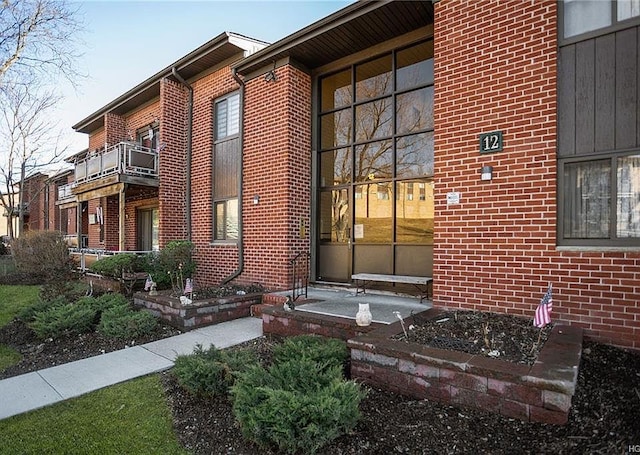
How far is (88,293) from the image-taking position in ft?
27.4

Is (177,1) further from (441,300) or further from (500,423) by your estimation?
(500,423)

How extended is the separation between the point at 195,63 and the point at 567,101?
8.36 metres

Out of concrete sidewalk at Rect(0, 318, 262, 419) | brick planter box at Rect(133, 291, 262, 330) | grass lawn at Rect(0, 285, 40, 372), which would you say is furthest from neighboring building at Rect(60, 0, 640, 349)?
grass lawn at Rect(0, 285, 40, 372)

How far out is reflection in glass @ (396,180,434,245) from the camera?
6.39 metres

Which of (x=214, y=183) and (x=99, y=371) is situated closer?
(x=99, y=371)

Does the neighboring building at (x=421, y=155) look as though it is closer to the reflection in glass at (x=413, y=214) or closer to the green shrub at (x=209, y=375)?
Answer: the reflection in glass at (x=413, y=214)

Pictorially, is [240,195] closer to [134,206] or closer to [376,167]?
[376,167]

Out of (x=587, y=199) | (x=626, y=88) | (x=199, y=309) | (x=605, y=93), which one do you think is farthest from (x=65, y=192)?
(x=626, y=88)

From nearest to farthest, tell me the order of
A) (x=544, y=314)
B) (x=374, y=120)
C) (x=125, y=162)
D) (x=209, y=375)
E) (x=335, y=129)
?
(x=544, y=314)
(x=209, y=375)
(x=374, y=120)
(x=335, y=129)
(x=125, y=162)

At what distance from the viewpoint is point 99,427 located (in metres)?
3.05

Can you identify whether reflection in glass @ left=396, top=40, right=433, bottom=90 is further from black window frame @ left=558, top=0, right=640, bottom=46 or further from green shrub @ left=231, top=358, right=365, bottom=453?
green shrub @ left=231, top=358, right=365, bottom=453

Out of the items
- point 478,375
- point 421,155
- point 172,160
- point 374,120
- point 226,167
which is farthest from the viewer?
Answer: point 172,160

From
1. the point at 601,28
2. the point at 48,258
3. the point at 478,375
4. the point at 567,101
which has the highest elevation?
the point at 601,28

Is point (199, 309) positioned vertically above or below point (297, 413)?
below
